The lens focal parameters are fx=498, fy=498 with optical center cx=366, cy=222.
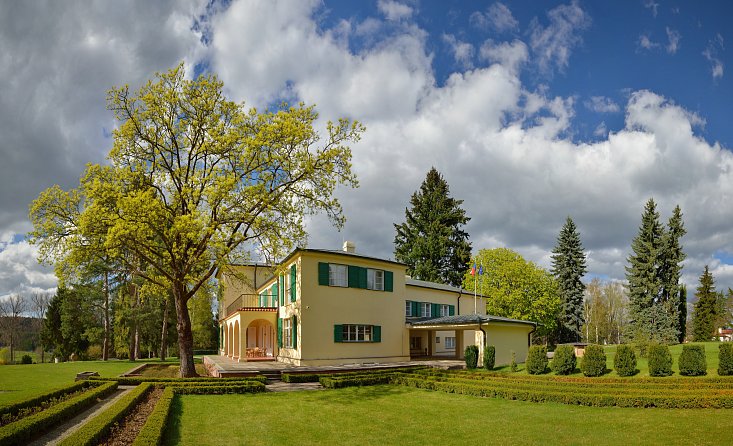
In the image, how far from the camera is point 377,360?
2708cm

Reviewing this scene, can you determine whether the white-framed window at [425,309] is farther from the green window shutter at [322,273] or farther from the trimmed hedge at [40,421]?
the trimmed hedge at [40,421]

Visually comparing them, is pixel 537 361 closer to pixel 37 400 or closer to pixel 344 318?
pixel 344 318

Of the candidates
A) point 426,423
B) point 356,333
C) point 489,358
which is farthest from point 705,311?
point 426,423

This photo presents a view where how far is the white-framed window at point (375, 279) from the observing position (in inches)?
1076

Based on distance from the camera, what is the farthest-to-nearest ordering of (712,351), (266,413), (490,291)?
1. (490,291)
2. (712,351)
3. (266,413)

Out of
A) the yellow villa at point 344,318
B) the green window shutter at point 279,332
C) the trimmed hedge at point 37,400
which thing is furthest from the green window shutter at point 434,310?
the trimmed hedge at point 37,400

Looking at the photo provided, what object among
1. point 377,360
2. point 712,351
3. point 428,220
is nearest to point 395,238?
point 428,220

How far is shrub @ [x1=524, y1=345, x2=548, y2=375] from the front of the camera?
2062 centimetres

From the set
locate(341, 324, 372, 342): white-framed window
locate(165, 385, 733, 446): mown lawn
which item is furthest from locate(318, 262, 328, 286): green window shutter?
locate(165, 385, 733, 446): mown lawn

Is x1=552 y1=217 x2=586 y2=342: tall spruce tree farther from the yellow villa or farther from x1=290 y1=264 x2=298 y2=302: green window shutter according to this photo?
x1=290 y1=264 x2=298 y2=302: green window shutter

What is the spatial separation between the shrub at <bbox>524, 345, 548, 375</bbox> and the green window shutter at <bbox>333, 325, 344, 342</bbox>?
30.5ft

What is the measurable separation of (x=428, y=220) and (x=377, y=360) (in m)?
29.8

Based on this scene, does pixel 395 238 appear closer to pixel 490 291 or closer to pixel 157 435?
pixel 490 291

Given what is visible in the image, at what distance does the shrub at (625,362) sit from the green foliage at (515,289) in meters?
21.1
